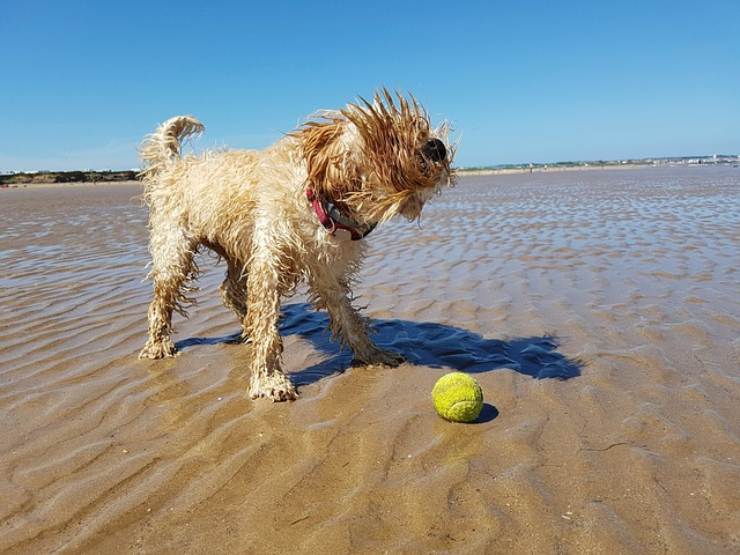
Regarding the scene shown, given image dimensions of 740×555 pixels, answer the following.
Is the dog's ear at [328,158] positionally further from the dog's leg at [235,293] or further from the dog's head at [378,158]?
the dog's leg at [235,293]

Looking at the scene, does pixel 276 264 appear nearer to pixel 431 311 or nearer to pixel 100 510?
pixel 100 510

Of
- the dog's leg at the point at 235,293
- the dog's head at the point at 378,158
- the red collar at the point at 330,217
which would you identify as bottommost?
the dog's leg at the point at 235,293

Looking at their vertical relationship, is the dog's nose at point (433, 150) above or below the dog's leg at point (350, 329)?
above

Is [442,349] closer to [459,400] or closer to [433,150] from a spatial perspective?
[459,400]

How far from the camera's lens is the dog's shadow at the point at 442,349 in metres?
5.18

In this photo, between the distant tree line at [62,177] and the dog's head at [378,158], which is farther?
the distant tree line at [62,177]

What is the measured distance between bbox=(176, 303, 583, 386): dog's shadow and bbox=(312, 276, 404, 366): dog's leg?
20 cm

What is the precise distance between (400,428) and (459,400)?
0.46 metres

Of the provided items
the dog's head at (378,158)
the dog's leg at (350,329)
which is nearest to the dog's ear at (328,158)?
the dog's head at (378,158)

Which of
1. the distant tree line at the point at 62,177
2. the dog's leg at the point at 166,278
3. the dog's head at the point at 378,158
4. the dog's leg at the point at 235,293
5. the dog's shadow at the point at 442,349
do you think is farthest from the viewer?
the distant tree line at the point at 62,177

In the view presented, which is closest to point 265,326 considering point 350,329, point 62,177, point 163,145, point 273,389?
point 273,389

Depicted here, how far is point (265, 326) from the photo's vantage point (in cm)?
483

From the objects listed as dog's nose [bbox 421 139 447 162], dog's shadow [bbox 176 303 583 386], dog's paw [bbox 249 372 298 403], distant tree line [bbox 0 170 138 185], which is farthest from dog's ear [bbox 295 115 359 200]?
distant tree line [bbox 0 170 138 185]

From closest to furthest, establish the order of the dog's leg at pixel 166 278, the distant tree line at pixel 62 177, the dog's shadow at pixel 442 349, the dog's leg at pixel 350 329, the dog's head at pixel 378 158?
the dog's head at pixel 378 158 < the dog's shadow at pixel 442 349 < the dog's leg at pixel 350 329 < the dog's leg at pixel 166 278 < the distant tree line at pixel 62 177
